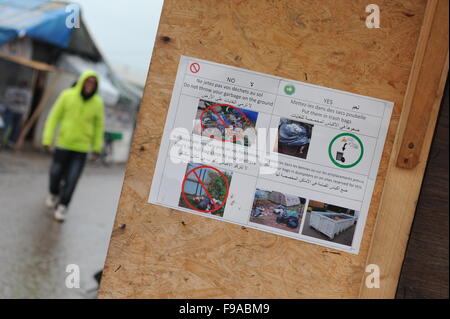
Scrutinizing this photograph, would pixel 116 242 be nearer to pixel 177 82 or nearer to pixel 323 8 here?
pixel 177 82

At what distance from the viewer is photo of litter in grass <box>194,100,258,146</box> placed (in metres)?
2.29

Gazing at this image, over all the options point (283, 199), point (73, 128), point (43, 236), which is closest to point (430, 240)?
point (283, 199)

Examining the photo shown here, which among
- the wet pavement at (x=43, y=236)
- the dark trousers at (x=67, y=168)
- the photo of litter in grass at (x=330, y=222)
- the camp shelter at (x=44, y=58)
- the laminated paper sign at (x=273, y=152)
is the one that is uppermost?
the camp shelter at (x=44, y=58)

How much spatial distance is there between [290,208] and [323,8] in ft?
3.06

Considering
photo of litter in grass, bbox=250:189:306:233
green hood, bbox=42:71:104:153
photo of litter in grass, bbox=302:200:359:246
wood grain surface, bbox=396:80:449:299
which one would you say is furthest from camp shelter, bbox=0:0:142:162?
wood grain surface, bbox=396:80:449:299

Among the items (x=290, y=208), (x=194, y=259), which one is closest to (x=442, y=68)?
(x=290, y=208)

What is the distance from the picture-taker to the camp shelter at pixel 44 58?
12484 millimetres

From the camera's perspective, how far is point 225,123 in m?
2.30

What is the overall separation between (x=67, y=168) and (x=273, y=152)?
4911 millimetres

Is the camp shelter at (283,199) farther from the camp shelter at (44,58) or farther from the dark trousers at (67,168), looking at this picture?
the camp shelter at (44,58)

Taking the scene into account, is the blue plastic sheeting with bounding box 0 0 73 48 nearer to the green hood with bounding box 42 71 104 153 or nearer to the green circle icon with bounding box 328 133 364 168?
the green hood with bounding box 42 71 104 153

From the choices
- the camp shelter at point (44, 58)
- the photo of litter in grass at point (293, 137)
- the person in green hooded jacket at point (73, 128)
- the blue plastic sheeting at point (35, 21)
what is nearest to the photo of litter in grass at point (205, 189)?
the photo of litter in grass at point (293, 137)

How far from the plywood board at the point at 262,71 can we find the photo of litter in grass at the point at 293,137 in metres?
0.21

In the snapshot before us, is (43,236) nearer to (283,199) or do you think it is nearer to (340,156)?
(283,199)
